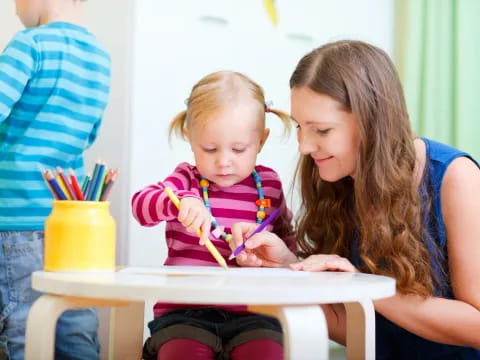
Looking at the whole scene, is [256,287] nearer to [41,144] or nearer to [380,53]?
[380,53]

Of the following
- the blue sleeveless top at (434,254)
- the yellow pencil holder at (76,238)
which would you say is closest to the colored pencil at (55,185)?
the yellow pencil holder at (76,238)

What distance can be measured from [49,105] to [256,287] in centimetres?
82

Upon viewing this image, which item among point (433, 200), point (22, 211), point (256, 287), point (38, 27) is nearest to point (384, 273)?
point (433, 200)

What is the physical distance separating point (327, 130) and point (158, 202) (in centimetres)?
29

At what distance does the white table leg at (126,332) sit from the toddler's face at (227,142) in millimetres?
260

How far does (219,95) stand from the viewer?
3.78 feet

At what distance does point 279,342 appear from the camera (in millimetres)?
1013

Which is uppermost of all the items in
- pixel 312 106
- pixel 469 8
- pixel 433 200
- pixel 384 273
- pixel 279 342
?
pixel 469 8

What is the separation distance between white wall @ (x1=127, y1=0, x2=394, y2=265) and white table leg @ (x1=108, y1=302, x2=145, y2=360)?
627 millimetres

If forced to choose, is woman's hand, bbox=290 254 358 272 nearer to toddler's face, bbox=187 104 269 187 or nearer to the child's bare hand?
the child's bare hand

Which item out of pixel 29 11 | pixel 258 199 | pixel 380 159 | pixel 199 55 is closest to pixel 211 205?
pixel 258 199

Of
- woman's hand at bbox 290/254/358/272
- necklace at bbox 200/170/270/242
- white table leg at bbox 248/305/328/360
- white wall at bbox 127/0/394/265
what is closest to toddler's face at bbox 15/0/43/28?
white wall at bbox 127/0/394/265

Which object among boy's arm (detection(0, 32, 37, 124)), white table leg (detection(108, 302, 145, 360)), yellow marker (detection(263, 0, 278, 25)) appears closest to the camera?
white table leg (detection(108, 302, 145, 360))

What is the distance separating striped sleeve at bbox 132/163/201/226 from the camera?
3.47ft
